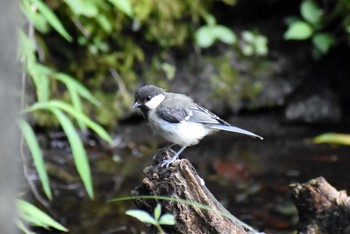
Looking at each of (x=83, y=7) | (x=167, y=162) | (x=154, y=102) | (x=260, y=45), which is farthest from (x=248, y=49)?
(x=167, y=162)

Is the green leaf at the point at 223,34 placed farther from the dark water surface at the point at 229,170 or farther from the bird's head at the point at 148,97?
the bird's head at the point at 148,97

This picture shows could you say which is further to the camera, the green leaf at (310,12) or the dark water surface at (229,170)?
the green leaf at (310,12)

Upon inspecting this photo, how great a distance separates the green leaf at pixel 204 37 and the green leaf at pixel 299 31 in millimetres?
711

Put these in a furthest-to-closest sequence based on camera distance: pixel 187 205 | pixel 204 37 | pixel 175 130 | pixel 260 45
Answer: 1. pixel 260 45
2. pixel 204 37
3. pixel 175 130
4. pixel 187 205

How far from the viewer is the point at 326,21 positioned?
6629mm

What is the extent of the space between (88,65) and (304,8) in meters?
2.08

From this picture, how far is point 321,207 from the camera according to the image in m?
3.43

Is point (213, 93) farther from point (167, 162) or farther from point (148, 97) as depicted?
point (167, 162)

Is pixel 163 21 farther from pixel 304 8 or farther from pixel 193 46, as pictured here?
pixel 304 8

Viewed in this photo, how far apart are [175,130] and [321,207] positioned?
0.90 metres

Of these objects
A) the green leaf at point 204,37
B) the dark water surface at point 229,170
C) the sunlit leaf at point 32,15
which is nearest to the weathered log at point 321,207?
the dark water surface at point 229,170

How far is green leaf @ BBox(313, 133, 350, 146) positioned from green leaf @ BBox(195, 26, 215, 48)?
4.36 ft

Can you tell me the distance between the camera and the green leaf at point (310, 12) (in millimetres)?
6598

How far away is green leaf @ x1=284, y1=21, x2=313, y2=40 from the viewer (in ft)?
21.4
